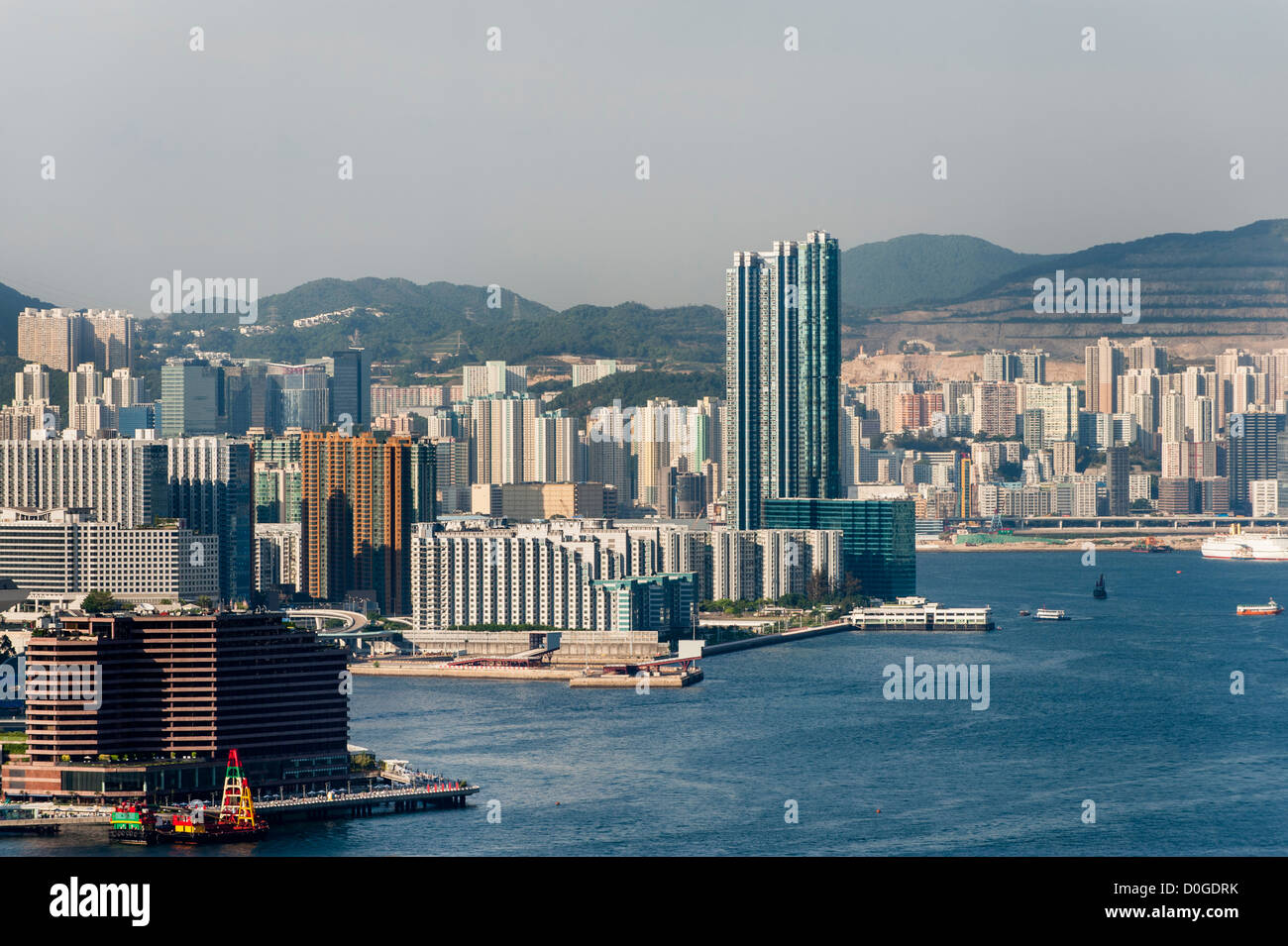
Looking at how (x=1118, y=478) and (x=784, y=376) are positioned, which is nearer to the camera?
(x=784, y=376)

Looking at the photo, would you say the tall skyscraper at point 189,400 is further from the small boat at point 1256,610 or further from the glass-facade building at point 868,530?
the small boat at point 1256,610

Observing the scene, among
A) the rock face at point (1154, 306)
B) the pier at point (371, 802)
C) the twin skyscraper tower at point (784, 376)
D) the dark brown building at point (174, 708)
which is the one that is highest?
the rock face at point (1154, 306)

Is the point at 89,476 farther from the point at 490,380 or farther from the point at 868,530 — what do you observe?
the point at 490,380

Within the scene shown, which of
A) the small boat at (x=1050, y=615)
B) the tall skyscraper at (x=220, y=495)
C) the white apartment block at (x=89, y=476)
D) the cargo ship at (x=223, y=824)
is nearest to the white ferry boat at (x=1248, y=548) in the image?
the small boat at (x=1050, y=615)

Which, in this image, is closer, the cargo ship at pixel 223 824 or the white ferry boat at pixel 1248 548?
the cargo ship at pixel 223 824

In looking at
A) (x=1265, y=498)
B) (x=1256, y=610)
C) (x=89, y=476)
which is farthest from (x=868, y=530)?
(x=1265, y=498)

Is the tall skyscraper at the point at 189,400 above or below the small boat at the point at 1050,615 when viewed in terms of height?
above
